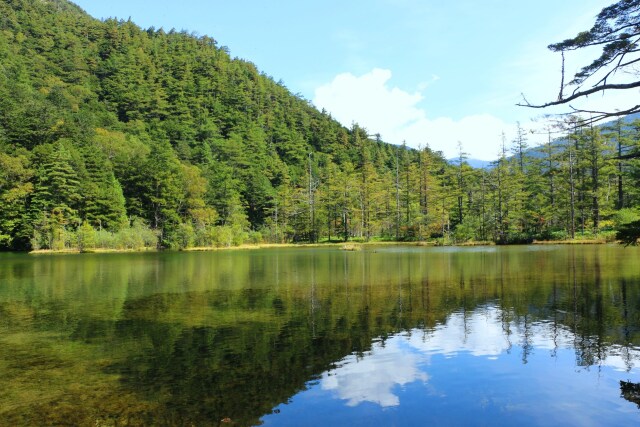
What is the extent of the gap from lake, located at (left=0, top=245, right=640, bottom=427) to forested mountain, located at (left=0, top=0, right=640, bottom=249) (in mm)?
20762

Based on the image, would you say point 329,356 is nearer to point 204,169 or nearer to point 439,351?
point 439,351

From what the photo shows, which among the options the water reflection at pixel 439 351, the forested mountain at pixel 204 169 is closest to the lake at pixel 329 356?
the water reflection at pixel 439 351

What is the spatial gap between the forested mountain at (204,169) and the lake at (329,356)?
68.1 feet

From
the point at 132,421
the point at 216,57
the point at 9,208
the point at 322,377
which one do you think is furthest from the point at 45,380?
the point at 216,57

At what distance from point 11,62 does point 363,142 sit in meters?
78.8

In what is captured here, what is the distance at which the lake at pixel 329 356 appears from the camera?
6176 mm

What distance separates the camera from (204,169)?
7569 centimetres

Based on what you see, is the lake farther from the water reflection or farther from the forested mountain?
the forested mountain

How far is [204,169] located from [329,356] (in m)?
70.7

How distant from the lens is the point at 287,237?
72.2m

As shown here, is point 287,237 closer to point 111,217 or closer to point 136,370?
point 111,217

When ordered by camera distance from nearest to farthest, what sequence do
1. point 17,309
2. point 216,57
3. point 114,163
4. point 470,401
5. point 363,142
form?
point 470,401 → point 17,309 → point 114,163 → point 363,142 → point 216,57

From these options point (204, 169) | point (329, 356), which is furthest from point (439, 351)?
point (204, 169)

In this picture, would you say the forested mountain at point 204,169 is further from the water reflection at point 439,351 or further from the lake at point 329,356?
the water reflection at point 439,351
